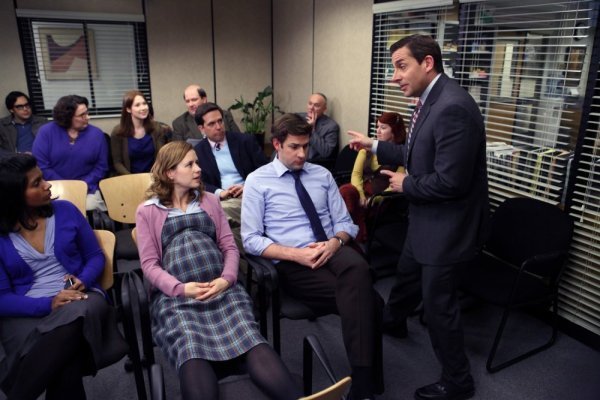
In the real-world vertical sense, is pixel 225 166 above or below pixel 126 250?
above

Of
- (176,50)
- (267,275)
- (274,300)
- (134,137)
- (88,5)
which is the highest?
(88,5)

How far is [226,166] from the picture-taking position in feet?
10.3

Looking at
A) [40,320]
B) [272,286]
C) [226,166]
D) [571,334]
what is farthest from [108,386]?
[571,334]

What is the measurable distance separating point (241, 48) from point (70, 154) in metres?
2.87

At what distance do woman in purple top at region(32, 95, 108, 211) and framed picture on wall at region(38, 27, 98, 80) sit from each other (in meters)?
1.69

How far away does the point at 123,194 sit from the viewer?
3.01 meters

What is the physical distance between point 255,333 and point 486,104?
236 cm

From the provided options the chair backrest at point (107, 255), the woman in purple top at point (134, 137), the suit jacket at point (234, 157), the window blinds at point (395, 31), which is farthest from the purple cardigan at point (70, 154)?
the window blinds at point (395, 31)

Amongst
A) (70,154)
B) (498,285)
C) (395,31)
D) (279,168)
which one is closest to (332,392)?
(279,168)

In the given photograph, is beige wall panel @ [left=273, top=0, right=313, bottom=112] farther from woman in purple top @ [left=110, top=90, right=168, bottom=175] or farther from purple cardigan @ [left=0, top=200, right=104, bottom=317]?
purple cardigan @ [left=0, top=200, right=104, bottom=317]

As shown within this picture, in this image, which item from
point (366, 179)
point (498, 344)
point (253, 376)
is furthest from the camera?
point (366, 179)

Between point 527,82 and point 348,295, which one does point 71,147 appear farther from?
point 527,82

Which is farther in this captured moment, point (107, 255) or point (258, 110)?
point (258, 110)

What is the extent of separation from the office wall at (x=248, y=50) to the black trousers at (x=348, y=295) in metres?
2.44
